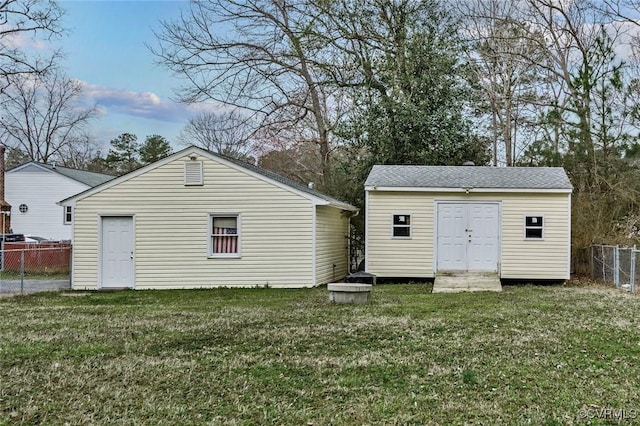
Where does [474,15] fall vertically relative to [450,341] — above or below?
above

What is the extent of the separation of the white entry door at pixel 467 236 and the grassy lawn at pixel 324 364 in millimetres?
5020

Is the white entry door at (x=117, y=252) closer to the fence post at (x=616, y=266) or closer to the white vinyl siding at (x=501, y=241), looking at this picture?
the white vinyl siding at (x=501, y=241)

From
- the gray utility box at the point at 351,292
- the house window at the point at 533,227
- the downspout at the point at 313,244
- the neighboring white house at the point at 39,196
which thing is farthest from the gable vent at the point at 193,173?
the neighboring white house at the point at 39,196

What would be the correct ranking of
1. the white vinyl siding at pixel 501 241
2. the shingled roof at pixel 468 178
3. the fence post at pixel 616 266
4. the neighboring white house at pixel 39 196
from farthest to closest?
the neighboring white house at pixel 39 196
the shingled roof at pixel 468 178
the white vinyl siding at pixel 501 241
the fence post at pixel 616 266

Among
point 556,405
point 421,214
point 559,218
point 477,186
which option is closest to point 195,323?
point 556,405

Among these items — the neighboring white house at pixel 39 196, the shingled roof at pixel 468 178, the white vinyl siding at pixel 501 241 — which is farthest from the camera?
the neighboring white house at pixel 39 196

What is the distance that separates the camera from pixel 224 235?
50.7 feet

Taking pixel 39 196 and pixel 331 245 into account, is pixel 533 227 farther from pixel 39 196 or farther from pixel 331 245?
pixel 39 196

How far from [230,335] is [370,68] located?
1697 cm

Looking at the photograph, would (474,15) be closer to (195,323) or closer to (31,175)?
(195,323)

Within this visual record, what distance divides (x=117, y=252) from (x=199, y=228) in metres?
2.39

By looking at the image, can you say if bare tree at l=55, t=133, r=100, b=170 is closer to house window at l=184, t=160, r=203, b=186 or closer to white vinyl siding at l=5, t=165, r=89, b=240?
white vinyl siding at l=5, t=165, r=89, b=240

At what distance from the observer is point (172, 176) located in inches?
608

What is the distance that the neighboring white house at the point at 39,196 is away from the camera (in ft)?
108
